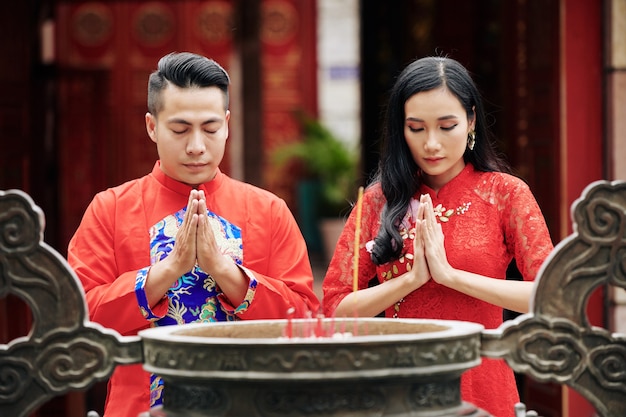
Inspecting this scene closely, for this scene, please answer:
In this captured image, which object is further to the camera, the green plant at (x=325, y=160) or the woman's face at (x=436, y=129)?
the green plant at (x=325, y=160)

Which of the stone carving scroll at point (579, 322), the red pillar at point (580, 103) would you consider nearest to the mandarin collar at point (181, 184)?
the stone carving scroll at point (579, 322)

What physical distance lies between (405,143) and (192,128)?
0.54m

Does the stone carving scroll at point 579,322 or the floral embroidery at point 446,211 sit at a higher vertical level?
the floral embroidery at point 446,211

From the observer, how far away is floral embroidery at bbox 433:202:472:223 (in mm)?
3000

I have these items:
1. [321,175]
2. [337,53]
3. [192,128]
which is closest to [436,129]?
[192,128]

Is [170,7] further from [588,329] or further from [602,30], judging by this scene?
[588,329]

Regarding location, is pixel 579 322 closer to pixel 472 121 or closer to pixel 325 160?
pixel 472 121

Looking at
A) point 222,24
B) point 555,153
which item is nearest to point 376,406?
point 555,153

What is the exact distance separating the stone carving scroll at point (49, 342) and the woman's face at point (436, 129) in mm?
935

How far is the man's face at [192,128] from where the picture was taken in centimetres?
280

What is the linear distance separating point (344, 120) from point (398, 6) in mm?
5923

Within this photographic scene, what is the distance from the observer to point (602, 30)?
5.39 meters

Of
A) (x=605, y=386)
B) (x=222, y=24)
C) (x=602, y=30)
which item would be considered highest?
(x=222, y=24)

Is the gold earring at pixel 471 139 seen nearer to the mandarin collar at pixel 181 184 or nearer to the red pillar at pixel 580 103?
the mandarin collar at pixel 181 184
